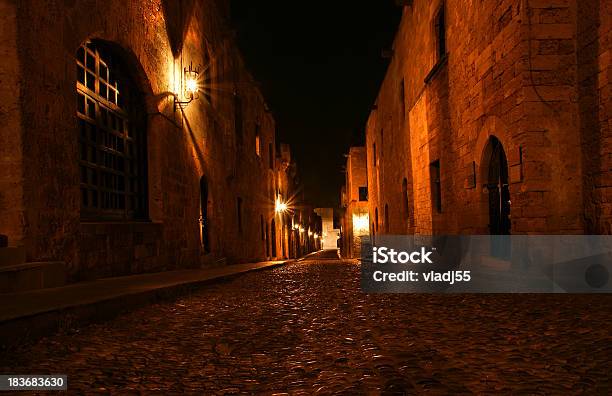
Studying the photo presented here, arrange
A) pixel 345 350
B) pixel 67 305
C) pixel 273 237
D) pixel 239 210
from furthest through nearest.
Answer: pixel 273 237
pixel 239 210
pixel 67 305
pixel 345 350

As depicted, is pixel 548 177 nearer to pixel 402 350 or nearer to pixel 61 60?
pixel 402 350

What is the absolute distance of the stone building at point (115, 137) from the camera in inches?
188

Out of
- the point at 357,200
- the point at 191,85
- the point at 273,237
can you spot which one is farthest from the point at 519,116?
the point at 357,200

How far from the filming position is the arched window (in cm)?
646

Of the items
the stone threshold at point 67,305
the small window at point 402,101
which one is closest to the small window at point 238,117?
the small window at point 402,101

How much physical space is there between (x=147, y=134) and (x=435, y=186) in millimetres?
6873

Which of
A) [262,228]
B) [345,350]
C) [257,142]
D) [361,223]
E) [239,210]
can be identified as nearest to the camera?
[345,350]

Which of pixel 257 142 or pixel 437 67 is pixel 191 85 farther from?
pixel 257 142

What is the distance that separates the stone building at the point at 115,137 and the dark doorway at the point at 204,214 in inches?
1.1

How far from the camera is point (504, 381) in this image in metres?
2.30

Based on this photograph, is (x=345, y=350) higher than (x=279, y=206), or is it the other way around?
(x=279, y=206)

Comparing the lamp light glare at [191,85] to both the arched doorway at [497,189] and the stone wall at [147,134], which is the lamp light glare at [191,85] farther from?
the arched doorway at [497,189]

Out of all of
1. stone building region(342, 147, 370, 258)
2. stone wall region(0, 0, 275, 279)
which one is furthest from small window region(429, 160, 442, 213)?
stone building region(342, 147, 370, 258)

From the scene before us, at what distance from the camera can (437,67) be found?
31.8 ft
